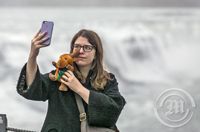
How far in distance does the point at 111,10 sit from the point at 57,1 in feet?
0.93

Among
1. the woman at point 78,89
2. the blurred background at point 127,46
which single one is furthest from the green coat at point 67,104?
the blurred background at point 127,46

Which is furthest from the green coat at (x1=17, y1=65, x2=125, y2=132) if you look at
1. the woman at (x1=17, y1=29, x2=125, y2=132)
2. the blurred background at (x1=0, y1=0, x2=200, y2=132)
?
the blurred background at (x1=0, y1=0, x2=200, y2=132)

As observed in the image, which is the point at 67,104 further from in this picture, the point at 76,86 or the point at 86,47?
the point at 86,47

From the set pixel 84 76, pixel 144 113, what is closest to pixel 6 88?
pixel 144 113

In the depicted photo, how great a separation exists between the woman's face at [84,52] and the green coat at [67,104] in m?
0.06

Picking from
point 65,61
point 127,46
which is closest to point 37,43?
point 65,61

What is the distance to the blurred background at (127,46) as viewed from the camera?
1935mm

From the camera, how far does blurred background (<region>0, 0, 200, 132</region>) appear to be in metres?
1.93

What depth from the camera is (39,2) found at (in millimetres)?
2094

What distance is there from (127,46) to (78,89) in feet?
2.47

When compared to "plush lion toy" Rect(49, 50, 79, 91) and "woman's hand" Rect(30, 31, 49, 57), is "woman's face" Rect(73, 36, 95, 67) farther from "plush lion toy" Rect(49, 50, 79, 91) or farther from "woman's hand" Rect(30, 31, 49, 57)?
"woman's hand" Rect(30, 31, 49, 57)

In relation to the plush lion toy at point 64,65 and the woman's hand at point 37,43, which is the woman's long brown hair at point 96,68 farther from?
the woman's hand at point 37,43

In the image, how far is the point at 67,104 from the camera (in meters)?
1.33

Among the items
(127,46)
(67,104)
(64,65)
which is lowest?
(67,104)
